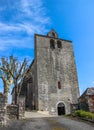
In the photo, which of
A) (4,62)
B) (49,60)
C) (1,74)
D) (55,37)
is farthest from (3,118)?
(55,37)

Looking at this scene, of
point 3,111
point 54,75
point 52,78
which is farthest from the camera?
point 54,75

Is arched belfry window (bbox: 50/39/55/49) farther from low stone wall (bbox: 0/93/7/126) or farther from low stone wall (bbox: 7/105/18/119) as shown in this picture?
low stone wall (bbox: 0/93/7/126)

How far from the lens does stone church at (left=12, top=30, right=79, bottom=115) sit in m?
22.3

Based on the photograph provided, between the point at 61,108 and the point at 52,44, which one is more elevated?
the point at 52,44

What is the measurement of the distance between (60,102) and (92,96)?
741cm

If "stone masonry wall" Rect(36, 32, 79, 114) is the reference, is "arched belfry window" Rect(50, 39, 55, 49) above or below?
above

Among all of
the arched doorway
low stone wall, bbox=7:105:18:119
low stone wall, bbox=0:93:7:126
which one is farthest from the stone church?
low stone wall, bbox=0:93:7:126

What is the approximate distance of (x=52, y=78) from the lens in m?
23.7

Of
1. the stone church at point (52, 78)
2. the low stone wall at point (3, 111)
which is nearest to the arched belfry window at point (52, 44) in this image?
the stone church at point (52, 78)

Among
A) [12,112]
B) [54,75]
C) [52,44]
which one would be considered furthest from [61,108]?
[12,112]

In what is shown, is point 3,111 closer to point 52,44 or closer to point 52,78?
point 52,78

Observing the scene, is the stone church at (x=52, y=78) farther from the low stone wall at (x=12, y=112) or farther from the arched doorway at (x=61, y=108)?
the low stone wall at (x=12, y=112)

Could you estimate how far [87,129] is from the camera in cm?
908

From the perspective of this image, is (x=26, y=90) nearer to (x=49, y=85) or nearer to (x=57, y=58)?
(x=49, y=85)
